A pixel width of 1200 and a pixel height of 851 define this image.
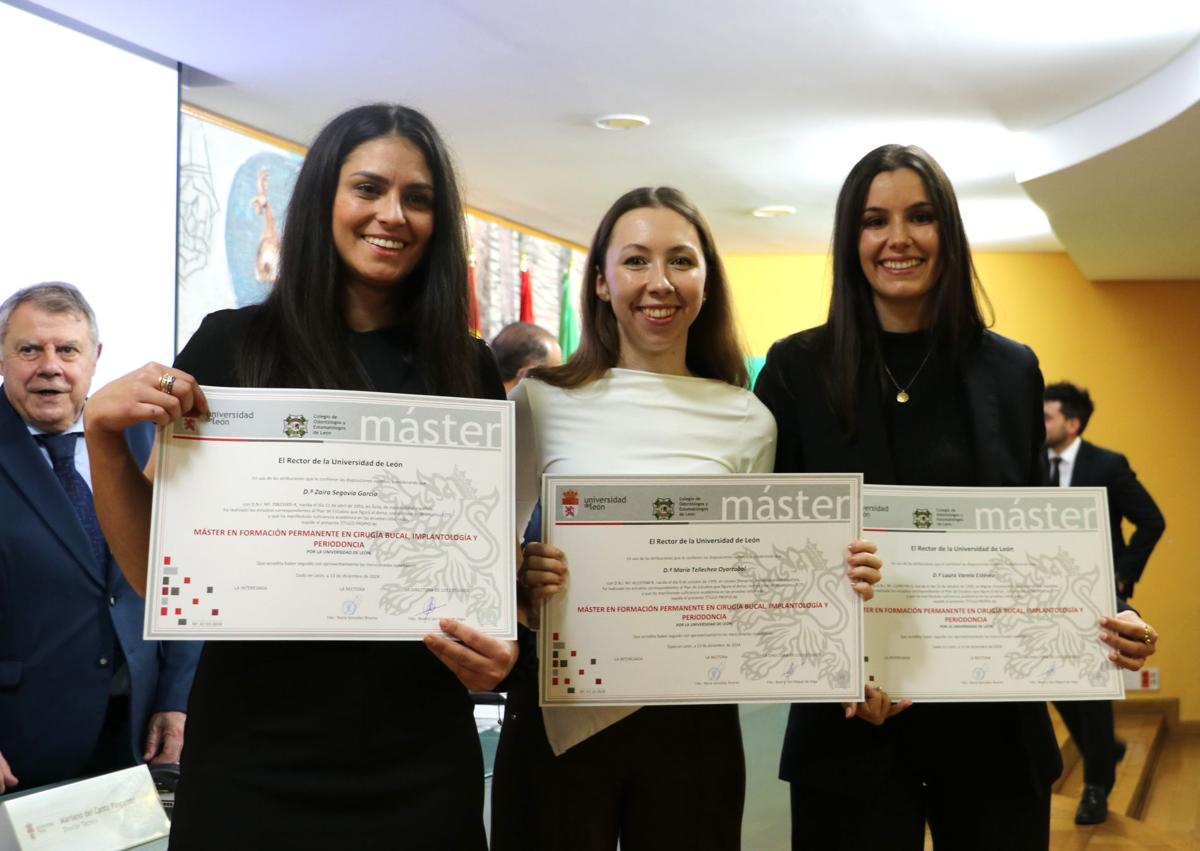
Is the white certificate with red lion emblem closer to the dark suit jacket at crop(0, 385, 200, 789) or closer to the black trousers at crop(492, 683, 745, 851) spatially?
the black trousers at crop(492, 683, 745, 851)

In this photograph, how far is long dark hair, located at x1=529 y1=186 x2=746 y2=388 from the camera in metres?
2.22

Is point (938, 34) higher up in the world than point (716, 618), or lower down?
higher up

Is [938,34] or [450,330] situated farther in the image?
[938,34]

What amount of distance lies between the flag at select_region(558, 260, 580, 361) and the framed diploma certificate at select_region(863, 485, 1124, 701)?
6.54 metres

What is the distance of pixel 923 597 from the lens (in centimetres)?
193

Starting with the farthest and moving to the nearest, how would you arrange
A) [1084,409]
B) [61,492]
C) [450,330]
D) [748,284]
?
[748,284] → [1084,409] → [61,492] → [450,330]

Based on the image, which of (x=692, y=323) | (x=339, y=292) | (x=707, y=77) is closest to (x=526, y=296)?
(x=707, y=77)

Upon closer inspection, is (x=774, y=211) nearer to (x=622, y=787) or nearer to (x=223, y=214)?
(x=223, y=214)

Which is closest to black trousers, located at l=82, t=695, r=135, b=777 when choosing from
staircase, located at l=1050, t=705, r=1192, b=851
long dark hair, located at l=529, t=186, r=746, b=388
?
long dark hair, located at l=529, t=186, r=746, b=388

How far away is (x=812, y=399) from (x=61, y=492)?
68.4 inches

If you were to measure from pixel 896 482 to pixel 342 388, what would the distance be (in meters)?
0.92

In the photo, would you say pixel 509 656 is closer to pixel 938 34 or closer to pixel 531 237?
pixel 938 34

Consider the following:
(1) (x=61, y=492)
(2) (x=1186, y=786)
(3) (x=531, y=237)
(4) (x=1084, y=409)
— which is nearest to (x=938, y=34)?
(4) (x=1084, y=409)

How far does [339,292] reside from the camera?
1646 millimetres
